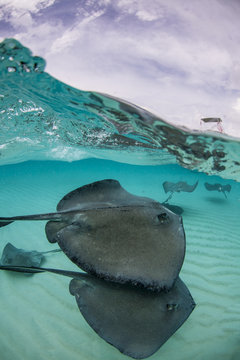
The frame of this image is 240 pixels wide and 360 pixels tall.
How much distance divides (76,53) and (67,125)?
4974mm

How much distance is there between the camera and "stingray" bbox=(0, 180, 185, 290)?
81.7 inches

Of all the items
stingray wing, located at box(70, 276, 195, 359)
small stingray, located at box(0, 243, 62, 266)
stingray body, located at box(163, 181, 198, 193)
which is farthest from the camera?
stingray body, located at box(163, 181, 198, 193)

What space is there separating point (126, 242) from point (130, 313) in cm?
75

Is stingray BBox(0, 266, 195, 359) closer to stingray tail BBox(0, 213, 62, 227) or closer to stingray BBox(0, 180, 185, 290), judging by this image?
stingray BBox(0, 180, 185, 290)

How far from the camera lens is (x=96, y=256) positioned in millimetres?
2217

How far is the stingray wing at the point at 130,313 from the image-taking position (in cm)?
196

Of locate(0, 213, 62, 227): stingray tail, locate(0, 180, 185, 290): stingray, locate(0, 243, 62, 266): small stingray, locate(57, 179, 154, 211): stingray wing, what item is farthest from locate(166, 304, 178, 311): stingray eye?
locate(0, 243, 62, 266): small stingray

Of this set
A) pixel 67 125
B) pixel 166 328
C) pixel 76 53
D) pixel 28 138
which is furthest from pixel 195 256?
pixel 28 138

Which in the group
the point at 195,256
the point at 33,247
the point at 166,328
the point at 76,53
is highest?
the point at 76,53

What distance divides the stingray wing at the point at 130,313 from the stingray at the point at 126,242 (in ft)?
1.22

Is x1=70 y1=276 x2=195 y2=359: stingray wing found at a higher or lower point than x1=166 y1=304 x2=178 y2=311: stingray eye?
higher

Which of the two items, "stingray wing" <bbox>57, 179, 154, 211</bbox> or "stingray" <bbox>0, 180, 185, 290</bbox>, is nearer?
"stingray" <bbox>0, 180, 185, 290</bbox>

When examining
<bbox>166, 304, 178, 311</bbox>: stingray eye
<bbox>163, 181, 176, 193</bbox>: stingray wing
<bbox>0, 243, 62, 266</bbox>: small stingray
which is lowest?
<bbox>163, 181, 176, 193</bbox>: stingray wing

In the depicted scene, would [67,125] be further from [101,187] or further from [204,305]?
[204,305]
